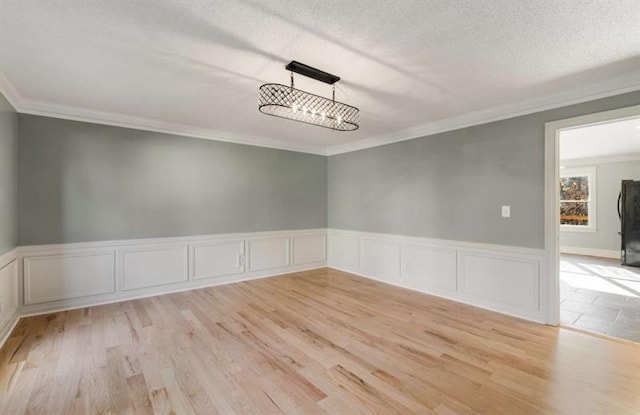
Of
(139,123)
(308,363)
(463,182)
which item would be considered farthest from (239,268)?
(463,182)

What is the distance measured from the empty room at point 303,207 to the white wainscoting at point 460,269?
0.09ft

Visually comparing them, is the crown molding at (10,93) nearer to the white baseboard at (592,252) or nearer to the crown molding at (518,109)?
the crown molding at (518,109)

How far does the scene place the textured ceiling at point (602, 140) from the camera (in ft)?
14.3

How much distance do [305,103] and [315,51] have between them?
58 cm

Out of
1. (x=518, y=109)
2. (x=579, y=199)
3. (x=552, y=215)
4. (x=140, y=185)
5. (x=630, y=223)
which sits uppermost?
(x=518, y=109)

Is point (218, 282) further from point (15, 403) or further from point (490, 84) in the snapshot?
point (490, 84)

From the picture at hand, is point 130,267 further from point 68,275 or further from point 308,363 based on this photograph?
point 308,363

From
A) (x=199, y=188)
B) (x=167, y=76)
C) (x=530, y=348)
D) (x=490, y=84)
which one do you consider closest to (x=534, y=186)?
(x=490, y=84)

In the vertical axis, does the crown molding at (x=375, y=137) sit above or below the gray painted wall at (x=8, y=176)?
above

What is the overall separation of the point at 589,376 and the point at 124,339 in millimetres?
3948

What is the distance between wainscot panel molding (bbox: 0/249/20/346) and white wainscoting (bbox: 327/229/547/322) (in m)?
4.51

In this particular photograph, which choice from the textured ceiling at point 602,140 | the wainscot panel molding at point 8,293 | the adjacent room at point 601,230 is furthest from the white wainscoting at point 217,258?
the textured ceiling at point 602,140

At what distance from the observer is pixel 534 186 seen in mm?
3221

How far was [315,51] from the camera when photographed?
2189 millimetres
